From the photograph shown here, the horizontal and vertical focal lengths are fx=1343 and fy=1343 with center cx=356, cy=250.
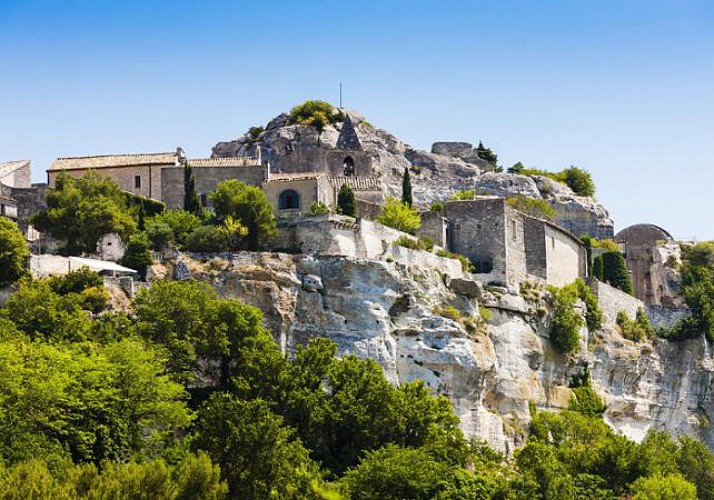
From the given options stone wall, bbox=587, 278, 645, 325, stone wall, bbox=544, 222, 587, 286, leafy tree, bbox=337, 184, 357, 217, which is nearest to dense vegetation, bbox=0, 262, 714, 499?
leafy tree, bbox=337, 184, 357, 217

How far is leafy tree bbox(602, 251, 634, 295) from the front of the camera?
8194 cm

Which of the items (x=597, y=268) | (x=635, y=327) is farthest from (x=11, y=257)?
(x=597, y=268)

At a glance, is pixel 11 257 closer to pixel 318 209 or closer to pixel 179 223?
pixel 179 223

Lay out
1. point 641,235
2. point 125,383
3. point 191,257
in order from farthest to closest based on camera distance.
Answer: point 641,235, point 191,257, point 125,383

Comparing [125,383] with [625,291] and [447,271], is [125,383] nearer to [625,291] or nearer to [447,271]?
[447,271]

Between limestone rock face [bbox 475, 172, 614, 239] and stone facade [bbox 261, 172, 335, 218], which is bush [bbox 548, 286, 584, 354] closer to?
stone facade [bbox 261, 172, 335, 218]

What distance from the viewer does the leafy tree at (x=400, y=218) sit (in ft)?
219

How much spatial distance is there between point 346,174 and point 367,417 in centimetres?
2701

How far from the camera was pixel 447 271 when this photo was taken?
64.1 meters

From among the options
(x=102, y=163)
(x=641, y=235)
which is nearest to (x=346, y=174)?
(x=102, y=163)

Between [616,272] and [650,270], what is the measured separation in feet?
23.0

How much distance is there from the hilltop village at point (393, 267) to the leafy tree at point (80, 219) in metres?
0.11

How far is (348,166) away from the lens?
3039 inches

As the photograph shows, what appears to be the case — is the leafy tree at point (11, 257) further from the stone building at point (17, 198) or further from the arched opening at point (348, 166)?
the arched opening at point (348, 166)
